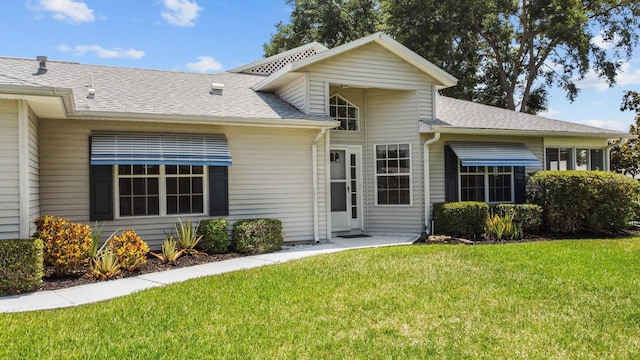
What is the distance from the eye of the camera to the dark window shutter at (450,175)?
12547 mm

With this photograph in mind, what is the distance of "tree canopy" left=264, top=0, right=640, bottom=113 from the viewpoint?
75.5ft

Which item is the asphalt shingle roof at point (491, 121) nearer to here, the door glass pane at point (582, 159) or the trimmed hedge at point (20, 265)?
the door glass pane at point (582, 159)

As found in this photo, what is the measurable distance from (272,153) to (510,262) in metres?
5.32

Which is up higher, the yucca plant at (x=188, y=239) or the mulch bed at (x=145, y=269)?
the yucca plant at (x=188, y=239)

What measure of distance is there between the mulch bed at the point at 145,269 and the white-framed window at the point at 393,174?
181 inches

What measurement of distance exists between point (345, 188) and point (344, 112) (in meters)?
2.00

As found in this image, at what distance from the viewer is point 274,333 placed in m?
4.84

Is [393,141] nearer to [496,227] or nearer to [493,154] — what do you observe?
[493,154]

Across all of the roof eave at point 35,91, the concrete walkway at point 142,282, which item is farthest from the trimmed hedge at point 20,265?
the roof eave at point 35,91

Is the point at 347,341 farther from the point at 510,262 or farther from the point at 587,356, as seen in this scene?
the point at 510,262

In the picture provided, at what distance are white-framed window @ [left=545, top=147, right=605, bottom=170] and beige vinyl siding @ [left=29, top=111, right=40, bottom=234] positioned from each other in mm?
12887

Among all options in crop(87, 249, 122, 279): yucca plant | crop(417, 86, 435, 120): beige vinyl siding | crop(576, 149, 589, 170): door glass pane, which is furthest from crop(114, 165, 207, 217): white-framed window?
crop(576, 149, 589, 170): door glass pane

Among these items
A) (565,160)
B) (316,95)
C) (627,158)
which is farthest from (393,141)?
(627,158)

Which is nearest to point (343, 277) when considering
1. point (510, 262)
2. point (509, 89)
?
point (510, 262)
